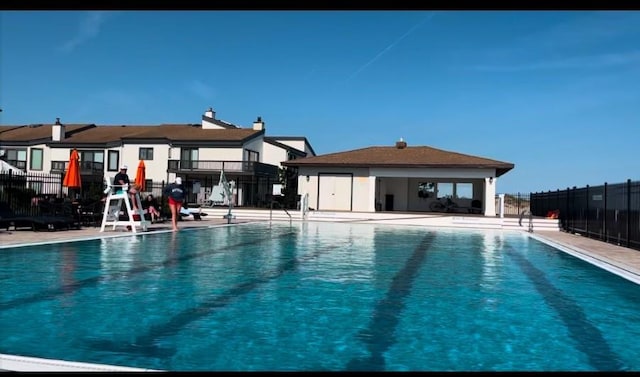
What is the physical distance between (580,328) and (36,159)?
4943cm

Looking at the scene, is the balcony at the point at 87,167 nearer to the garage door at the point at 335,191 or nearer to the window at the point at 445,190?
the garage door at the point at 335,191

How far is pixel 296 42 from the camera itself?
14.4 m

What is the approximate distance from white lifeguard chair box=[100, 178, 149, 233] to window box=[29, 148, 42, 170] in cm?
3490

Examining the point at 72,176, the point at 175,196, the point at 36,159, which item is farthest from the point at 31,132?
A: the point at 175,196

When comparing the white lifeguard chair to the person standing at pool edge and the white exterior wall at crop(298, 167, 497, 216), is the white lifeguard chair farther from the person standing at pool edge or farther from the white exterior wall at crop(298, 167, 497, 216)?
the white exterior wall at crop(298, 167, 497, 216)

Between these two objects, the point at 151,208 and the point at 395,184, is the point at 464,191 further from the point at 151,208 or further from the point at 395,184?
the point at 151,208

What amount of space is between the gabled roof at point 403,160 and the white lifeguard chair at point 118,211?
664 inches

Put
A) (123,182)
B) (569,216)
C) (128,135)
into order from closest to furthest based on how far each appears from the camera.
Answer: (123,182) → (569,216) → (128,135)

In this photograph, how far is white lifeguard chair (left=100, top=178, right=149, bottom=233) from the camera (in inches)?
586

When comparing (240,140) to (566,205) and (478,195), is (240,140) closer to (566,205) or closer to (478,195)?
(478,195)

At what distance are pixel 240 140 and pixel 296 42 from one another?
1059 inches

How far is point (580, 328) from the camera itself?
5684mm

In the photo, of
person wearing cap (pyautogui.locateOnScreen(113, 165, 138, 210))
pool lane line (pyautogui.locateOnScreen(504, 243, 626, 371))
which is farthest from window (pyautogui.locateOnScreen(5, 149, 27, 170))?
pool lane line (pyautogui.locateOnScreen(504, 243, 626, 371))
